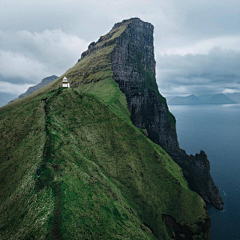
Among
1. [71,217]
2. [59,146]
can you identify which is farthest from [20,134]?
[71,217]

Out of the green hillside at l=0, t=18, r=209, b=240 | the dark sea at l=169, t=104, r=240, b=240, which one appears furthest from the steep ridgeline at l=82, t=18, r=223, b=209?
the green hillside at l=0, t=18, r=209, b=240

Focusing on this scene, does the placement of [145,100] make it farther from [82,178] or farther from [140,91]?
[82,178]

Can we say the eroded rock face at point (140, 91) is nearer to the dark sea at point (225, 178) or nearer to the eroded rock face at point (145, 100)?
the eroded rock face at point (145, 100)

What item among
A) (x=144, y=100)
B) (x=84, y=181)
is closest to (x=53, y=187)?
(x=84, y=181)

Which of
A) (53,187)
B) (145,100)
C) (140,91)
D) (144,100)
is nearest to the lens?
(53,187)

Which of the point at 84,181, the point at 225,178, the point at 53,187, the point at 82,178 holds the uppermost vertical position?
the point at 53,187

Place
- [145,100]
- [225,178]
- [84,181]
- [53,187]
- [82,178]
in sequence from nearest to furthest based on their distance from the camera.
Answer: [53,187]
[84,181]
[82,178]
[225,178]
[145,100]

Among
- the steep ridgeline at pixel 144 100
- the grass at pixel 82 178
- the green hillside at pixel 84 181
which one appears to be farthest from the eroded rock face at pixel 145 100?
the grass at pixel 82 178

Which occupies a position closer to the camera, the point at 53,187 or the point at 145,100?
the point at 53,187
